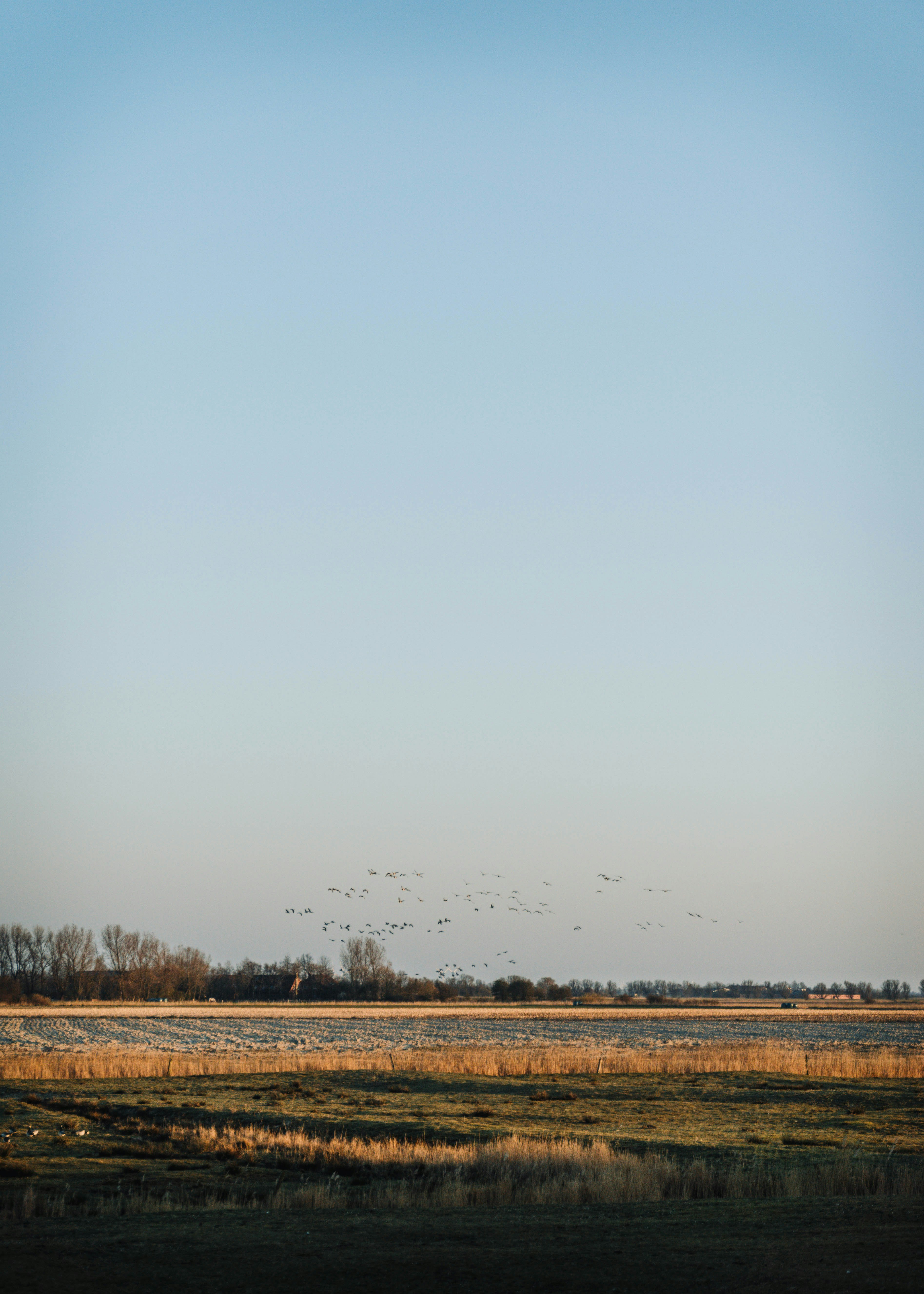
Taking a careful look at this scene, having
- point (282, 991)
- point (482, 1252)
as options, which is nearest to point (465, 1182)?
point (482, 1252)

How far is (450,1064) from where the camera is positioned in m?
58.2

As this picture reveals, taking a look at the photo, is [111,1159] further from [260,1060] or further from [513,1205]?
[260,1060]

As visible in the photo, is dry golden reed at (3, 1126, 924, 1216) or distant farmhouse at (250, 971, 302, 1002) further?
distant farmhouse at (250, 971, 302, 1002)

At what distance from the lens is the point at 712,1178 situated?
27.0 m

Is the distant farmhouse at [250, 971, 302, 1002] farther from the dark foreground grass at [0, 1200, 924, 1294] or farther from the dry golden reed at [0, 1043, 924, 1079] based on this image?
the dark foreground grass at [0, 1200, 924, 1294]

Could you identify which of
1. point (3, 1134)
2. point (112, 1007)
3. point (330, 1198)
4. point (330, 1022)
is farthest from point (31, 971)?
point (330, 1198)

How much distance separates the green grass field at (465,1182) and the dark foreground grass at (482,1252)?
0.19 ft

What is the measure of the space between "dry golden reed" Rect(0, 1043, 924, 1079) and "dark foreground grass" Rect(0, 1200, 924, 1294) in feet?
104

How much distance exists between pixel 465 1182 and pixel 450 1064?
104 feet

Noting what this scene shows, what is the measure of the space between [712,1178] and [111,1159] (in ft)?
50.9

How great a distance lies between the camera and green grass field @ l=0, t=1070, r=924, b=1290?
629 inches

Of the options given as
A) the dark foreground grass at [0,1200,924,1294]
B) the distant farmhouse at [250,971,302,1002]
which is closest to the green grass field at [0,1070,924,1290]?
the dark foreground grass at [0,1200,924,1294]

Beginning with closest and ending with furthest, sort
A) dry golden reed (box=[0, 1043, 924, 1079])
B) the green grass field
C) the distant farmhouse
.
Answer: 1. the green grass field
2. dry golden reed (box=[0, 1043, 924, 1079])
3. the distant farmhouse

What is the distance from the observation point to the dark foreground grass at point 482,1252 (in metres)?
15.1
